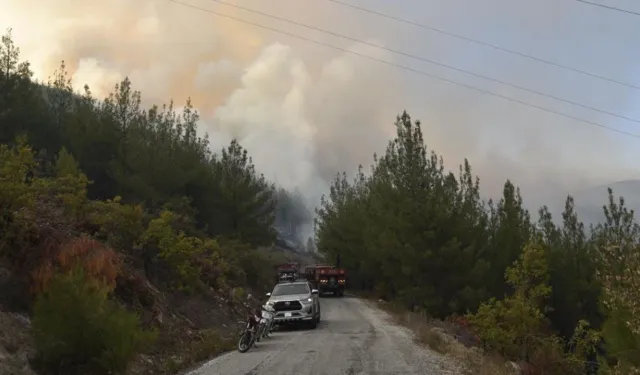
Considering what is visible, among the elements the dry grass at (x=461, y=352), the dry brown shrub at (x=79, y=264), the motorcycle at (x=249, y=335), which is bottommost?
the dry grass at (x=461, y=352)

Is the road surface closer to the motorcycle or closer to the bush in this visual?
the motorcycle

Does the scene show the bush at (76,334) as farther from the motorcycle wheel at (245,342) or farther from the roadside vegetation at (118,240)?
the motorcycle wheel at (245,342)

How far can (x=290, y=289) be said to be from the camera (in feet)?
82.2

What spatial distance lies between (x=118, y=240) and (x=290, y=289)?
7625mm

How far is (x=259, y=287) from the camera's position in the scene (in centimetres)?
4356

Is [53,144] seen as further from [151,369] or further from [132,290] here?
[151,369]

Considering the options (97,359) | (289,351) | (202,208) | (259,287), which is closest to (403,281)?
(259,287)

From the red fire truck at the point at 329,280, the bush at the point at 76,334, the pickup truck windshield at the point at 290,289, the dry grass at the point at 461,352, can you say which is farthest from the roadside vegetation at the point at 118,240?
the dry grass at the point at 461,352

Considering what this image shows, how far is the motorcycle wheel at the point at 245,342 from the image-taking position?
1720 centimetres

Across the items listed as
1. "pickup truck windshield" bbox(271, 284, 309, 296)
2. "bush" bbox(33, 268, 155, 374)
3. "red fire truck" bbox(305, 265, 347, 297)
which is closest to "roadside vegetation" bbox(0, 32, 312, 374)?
"bush" bbox(33, 268, 155, 374)

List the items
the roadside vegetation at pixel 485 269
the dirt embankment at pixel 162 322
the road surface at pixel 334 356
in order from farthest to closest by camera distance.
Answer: the roadside vegetation at pixel 485 269, the road surface at pixel 334 356, the dirt embankment at pixel 162 322

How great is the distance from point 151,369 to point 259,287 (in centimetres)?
3036

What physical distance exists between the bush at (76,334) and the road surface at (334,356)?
10.6 feet

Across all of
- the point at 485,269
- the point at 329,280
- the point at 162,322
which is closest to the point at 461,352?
the point at 162,322
